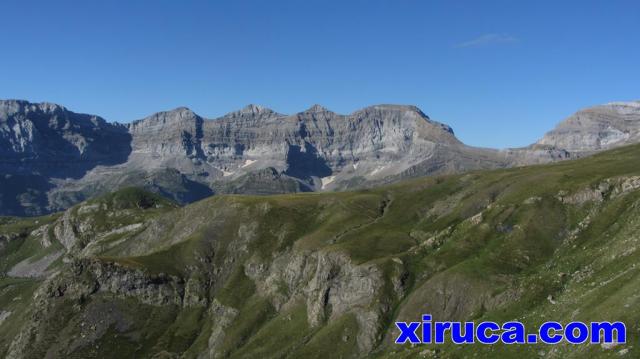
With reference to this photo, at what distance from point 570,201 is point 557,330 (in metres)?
96.7

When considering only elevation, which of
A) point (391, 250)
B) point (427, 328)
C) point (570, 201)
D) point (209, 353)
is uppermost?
point (570, 201)

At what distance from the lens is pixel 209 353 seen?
189 m

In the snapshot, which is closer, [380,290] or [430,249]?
[380,290]

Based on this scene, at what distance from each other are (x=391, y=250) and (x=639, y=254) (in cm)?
10078

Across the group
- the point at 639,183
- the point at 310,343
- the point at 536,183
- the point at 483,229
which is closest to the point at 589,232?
the point at 639,183

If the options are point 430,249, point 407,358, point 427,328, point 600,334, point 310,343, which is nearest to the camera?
point 600,334


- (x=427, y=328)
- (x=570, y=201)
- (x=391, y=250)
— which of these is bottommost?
(x=427, y=328)

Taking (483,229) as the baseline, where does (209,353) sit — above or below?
below

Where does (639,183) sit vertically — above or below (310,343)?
above

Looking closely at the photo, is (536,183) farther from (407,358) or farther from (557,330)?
(557,330)

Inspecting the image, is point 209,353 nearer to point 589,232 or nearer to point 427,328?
point 427,328

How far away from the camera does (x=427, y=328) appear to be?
135625 millimetres

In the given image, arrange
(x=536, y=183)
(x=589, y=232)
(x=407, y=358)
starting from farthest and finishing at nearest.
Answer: (x=536, y=183), (x=589, y=232), (x=407, y=358)

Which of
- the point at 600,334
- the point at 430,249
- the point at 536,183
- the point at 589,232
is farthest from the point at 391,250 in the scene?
the point at 600,334
